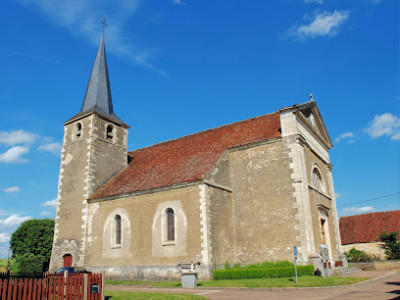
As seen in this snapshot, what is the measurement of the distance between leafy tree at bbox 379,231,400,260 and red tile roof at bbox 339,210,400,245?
4047 mm

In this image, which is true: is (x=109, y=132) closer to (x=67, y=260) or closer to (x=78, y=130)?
(x=78, y=130)

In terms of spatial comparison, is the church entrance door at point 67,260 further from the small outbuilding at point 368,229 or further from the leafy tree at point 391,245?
the small outbuilding at point 368,229

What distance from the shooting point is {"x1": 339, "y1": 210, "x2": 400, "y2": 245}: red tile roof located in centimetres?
3653

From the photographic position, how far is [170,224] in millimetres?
20812

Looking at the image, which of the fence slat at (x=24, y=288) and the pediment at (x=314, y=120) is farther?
the pediment at (x=314, y=120)

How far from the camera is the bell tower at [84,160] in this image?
2455 centimetres

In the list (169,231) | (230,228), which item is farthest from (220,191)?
(169,231)

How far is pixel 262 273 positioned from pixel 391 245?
1899 cm

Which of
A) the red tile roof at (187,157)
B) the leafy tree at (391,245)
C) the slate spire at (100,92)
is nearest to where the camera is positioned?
the red tile roof at (187,157)

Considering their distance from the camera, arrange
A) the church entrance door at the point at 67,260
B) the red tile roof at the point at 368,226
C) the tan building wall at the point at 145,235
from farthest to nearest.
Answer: the red tile roof at the point at 368,226
the church entrance door at the point at 67,260
the tan building wall at the point at 145,235

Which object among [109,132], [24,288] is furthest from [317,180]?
[24,288]

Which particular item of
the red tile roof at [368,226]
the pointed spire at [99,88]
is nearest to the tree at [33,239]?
the pointed spire at [99,88]

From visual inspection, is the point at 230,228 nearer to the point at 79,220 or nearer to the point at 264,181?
the point at 264,181

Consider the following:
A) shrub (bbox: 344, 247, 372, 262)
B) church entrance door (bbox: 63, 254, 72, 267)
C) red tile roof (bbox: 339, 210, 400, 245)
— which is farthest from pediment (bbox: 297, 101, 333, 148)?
church entrance door (bbox: 63, 254, 72, 267)
